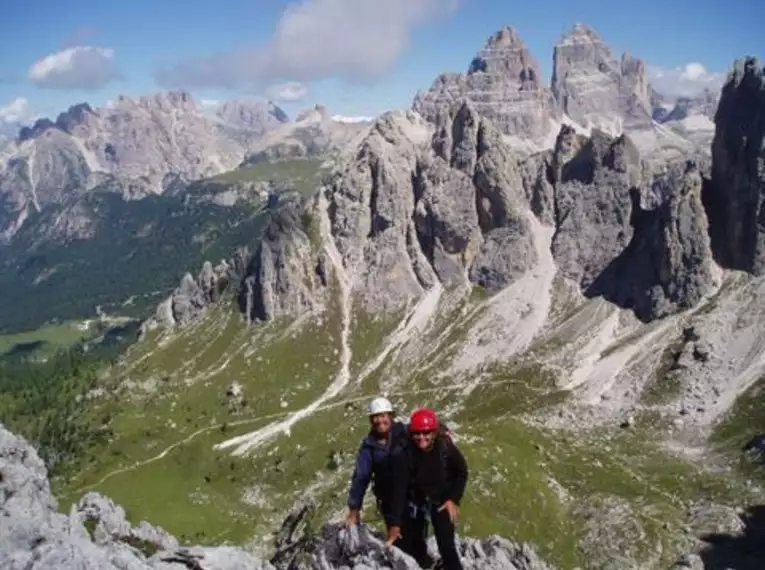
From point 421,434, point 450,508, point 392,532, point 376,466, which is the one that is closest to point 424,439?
point 421,434

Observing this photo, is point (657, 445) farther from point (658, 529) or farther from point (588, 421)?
point (658, 529)

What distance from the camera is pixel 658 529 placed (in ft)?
433

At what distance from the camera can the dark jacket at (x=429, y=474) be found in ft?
92.1

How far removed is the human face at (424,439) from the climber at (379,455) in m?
0.77

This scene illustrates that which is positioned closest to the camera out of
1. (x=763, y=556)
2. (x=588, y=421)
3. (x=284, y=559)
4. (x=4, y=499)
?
(x=284, y=559)

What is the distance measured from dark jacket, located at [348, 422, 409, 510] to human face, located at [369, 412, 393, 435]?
40 cm

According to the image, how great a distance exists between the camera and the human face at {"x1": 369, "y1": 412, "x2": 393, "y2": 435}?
93.0 ft

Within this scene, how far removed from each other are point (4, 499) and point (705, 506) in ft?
417

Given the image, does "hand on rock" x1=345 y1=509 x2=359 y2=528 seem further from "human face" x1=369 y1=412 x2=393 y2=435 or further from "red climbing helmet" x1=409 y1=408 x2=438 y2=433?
"red climbing helmet" x1=409 y1=408 x2=438 y2=433

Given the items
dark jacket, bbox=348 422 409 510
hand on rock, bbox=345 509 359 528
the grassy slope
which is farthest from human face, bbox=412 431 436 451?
the grassy slope

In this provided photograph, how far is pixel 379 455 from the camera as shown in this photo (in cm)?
2886

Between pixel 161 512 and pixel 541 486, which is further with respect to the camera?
pixel 161 512

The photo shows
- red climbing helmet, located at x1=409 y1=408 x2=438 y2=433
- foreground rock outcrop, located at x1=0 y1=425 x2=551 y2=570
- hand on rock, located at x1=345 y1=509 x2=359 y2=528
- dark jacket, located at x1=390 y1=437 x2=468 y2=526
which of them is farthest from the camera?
foreground rock outcrop, located at x1=0 y1=425 x2=551 y2=570

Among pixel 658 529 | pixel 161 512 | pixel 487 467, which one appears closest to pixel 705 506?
pixel 658 529
